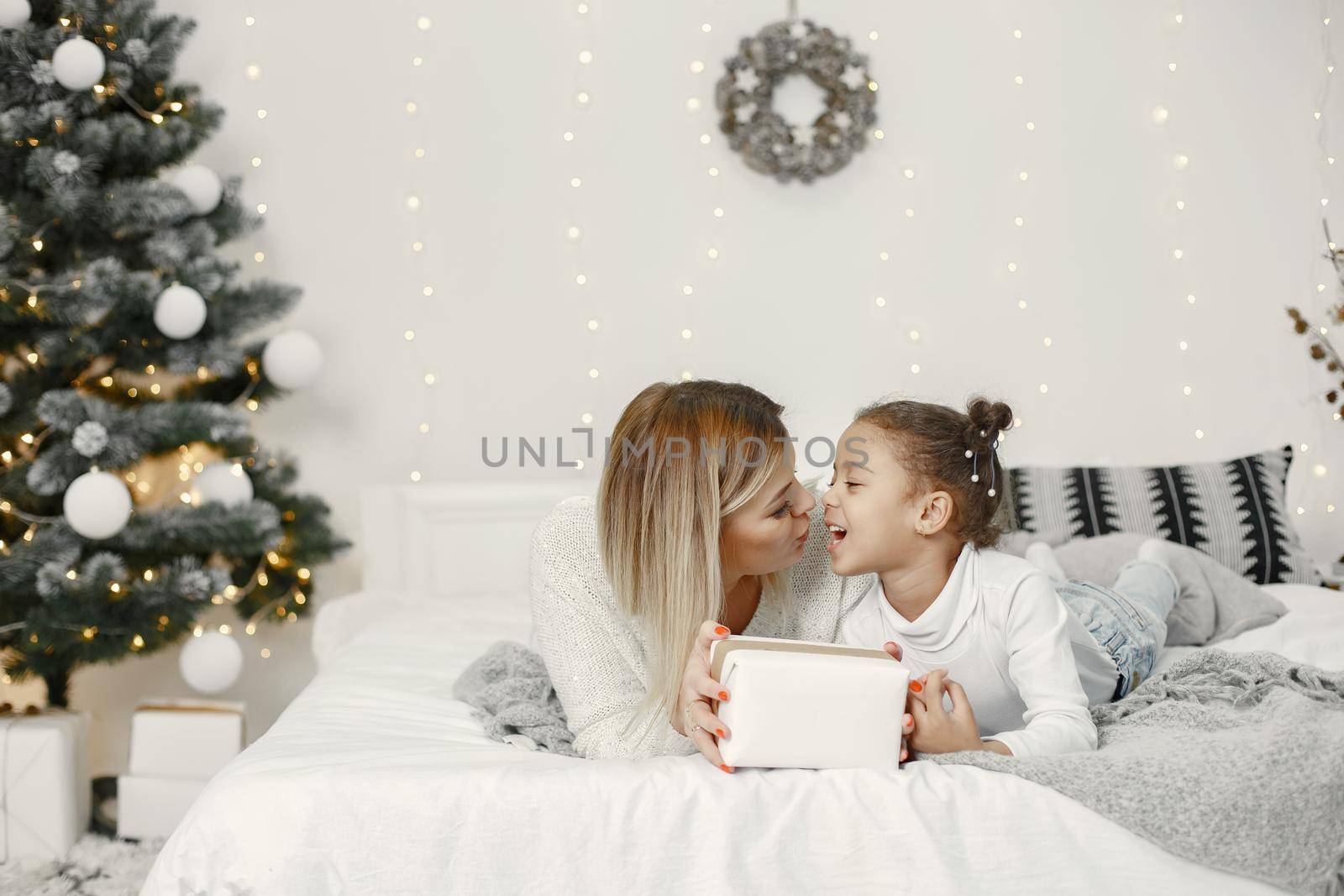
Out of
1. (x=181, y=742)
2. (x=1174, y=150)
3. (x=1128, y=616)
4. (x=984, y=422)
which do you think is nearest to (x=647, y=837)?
(x=984, y=422)

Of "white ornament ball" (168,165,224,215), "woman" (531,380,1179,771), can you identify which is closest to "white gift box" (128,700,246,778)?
"white ornament ball" (168,165,224,215)

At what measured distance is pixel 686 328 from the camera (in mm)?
2861

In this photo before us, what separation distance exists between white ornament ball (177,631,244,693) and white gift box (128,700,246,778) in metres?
0.08

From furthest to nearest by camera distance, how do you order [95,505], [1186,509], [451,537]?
[451,537]
[1186,509]
[95,505]

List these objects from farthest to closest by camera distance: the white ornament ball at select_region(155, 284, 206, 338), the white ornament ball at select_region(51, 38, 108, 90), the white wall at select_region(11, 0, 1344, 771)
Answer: the white wall at select_region(11, 0, 1344, 771) < the white ornament ball at select_region(155, 284, 206, 338) < the white ornament ball at select_region(51, 38, 108, 90)

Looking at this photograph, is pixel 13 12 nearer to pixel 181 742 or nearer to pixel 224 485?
pixel 224 485

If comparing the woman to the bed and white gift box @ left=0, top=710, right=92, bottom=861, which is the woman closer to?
the bed

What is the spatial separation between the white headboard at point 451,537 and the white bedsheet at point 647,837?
1.52 meters

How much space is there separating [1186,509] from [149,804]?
7.71 feet

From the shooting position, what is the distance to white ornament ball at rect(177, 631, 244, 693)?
2.27 meters

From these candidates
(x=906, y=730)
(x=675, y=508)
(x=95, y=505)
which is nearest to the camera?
(x=906, y=730)

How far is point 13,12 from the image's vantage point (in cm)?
208

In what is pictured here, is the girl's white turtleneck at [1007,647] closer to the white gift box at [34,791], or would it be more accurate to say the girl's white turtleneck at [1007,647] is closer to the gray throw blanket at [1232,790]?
the gray throw blanket at [1232,790]

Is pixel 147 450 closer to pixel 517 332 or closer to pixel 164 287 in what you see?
pixel 164 287
